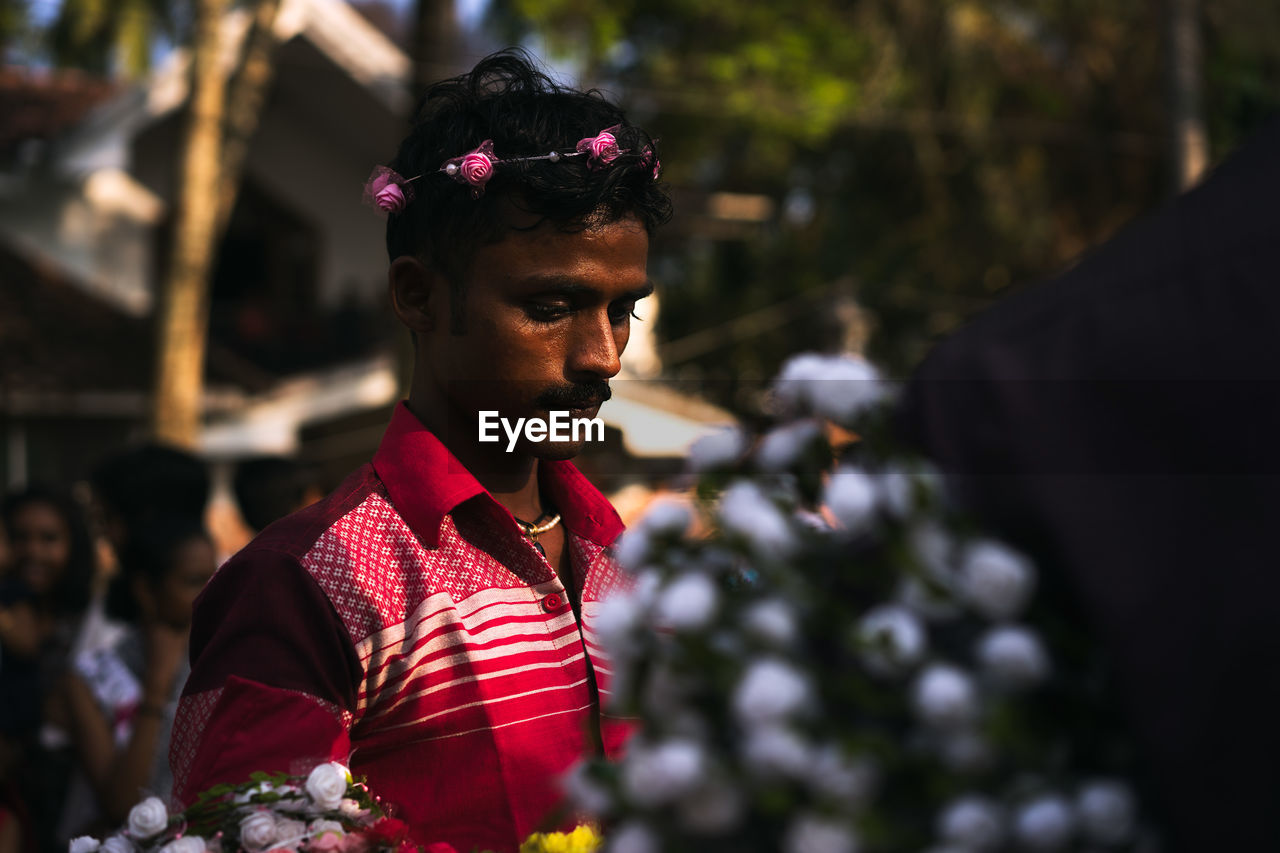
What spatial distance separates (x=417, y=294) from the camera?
6.06 ft

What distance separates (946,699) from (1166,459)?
0.75ft

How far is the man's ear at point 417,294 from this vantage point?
72.1 inches

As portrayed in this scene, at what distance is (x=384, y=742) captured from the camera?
5.32 ft

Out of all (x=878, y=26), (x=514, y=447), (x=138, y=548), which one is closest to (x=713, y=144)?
(x=878, y=26)

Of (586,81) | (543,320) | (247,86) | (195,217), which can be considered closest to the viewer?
(543,320)

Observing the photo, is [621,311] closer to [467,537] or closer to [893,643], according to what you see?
[467,537]

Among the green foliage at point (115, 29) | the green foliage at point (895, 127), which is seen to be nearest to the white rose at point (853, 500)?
the green foliage at point (895, 127)

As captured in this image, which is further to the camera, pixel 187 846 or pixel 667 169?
pixel 667 169

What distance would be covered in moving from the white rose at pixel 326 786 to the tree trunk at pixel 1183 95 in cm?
879

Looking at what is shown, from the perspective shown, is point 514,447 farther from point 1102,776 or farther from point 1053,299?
point 1102,776

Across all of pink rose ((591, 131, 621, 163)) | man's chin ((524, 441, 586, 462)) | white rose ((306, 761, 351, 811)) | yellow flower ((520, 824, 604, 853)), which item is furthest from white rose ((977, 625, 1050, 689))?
pink rose ((591, 131, 621, 163))

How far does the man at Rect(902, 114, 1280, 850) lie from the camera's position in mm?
854

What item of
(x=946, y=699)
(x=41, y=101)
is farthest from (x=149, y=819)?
(x=41, y=101)

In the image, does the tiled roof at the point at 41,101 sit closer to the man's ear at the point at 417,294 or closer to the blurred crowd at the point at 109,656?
the blurred crowd at the point at 109,656
